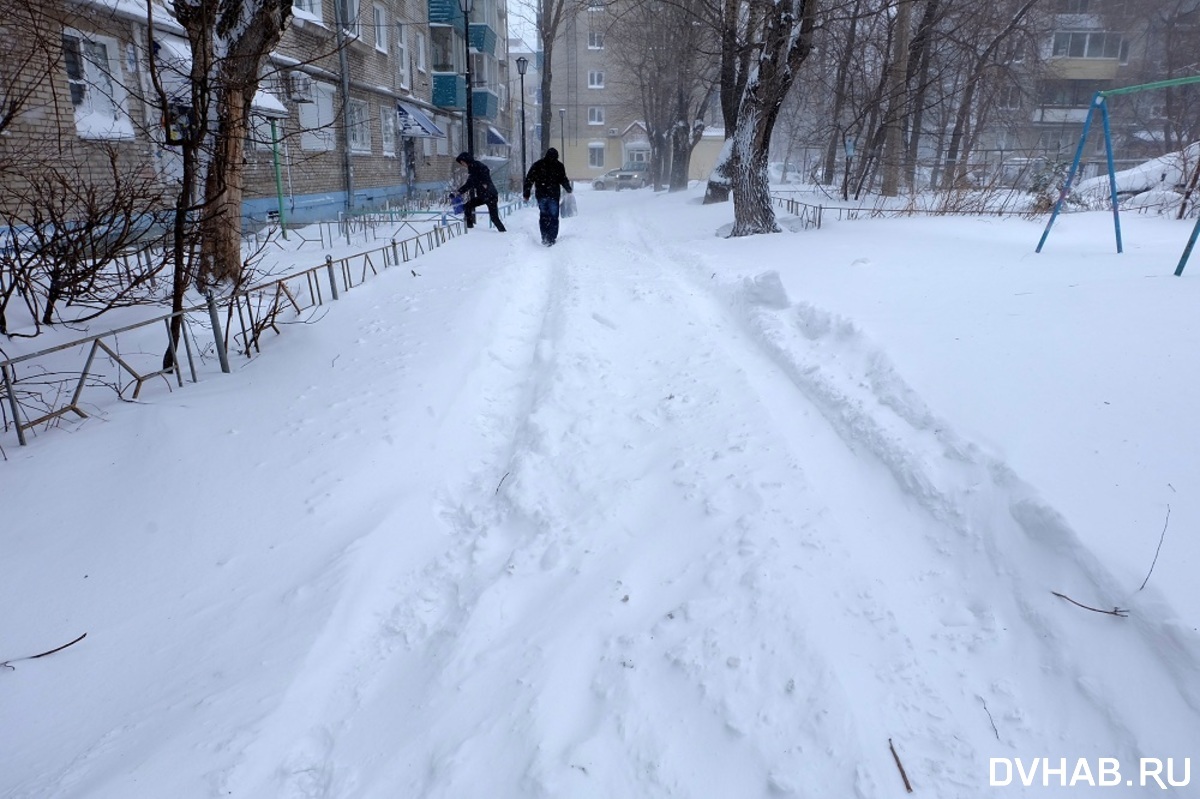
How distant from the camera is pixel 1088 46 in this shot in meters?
42.8

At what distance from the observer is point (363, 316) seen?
6.76 meters

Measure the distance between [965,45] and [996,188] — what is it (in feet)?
11.5

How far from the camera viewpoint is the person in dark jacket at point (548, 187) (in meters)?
12.0

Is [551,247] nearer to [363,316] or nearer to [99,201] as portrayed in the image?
[363,316]

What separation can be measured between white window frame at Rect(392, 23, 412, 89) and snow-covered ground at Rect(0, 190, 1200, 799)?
72.8 ft

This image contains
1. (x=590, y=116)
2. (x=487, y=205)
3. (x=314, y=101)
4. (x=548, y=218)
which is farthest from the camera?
(x=590, y=116)

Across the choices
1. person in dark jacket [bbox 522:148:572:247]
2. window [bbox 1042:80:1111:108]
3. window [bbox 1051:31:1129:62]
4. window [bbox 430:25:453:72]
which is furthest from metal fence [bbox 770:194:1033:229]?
window [bbox 1042:80:1111:108]

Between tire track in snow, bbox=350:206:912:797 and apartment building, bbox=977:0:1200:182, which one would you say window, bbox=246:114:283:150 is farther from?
apartment building, bbox=977:0:1200:182

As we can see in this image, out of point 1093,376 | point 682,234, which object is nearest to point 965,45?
point 682,234

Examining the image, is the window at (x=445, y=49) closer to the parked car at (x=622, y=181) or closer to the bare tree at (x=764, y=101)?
the parked car at (x=622, y=181)

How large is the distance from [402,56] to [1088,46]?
4195cm

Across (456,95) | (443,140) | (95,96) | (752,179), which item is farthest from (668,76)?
(95,96)

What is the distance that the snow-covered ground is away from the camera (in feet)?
7.22

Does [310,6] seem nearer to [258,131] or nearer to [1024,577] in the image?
[258,131]
